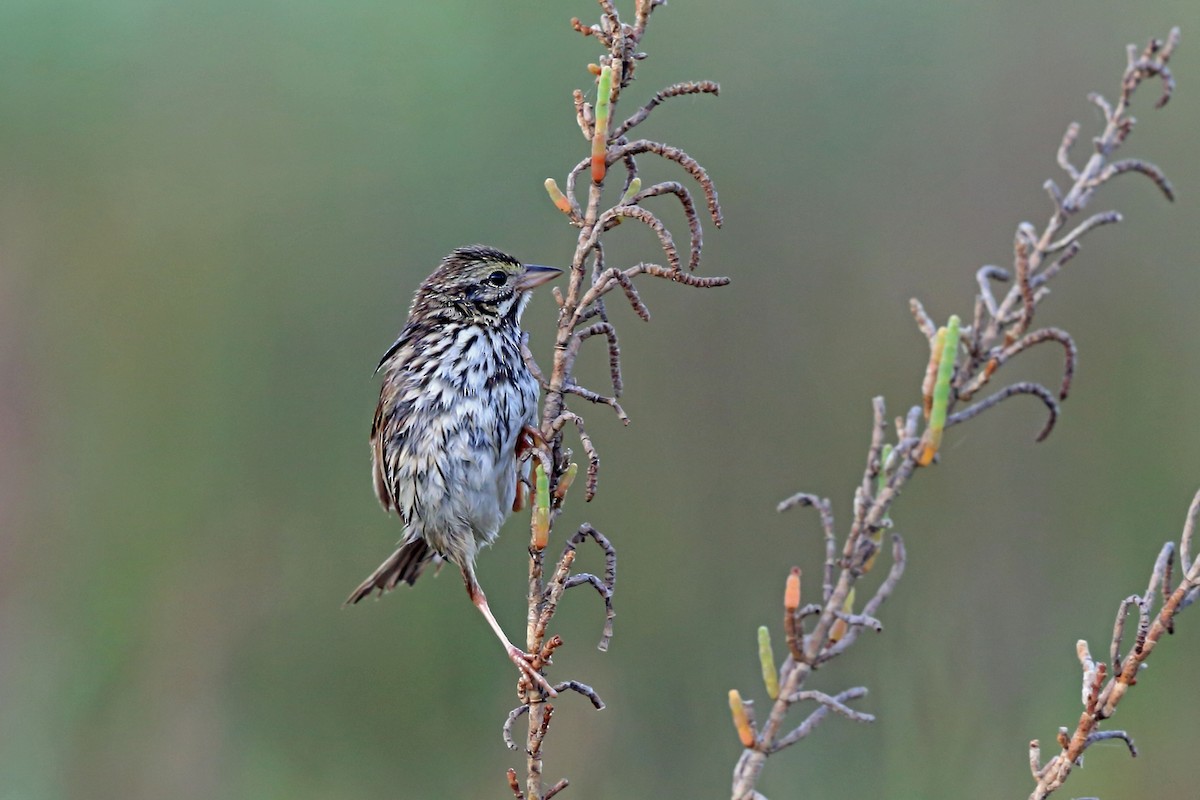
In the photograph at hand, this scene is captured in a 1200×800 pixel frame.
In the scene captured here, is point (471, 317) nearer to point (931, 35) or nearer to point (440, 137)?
point (440, 137)

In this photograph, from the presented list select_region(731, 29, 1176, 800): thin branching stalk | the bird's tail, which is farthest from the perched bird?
select_region(731, 29, 1176, 800): thin branching stalk

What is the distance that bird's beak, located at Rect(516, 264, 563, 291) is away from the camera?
366 centimetres

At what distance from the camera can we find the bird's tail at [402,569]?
4488 mm

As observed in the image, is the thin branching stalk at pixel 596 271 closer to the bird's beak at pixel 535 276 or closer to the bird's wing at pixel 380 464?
the bird's beak at pixel 535 276

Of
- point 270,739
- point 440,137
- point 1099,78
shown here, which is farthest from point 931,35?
point 270,739

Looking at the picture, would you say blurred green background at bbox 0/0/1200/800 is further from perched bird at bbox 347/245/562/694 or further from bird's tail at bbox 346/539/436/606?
perched bird at bbox 347/245/562/694

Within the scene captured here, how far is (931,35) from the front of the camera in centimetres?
605

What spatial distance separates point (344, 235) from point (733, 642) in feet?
8.16

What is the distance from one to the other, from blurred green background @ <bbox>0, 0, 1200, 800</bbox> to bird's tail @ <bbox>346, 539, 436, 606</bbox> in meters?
0.51

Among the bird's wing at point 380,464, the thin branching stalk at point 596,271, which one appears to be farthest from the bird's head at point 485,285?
the thin branching stalk at point 596,271

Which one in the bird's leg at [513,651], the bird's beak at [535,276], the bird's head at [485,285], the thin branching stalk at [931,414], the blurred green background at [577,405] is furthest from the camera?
the blurred green background at [577,405]

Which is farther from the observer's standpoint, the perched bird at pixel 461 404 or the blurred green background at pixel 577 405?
the blurred green background at pixel 577 405

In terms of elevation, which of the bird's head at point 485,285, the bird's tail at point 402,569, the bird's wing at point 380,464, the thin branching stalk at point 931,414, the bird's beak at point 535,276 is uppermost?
the bird's head at point 485,285

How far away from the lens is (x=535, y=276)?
3.75 m
